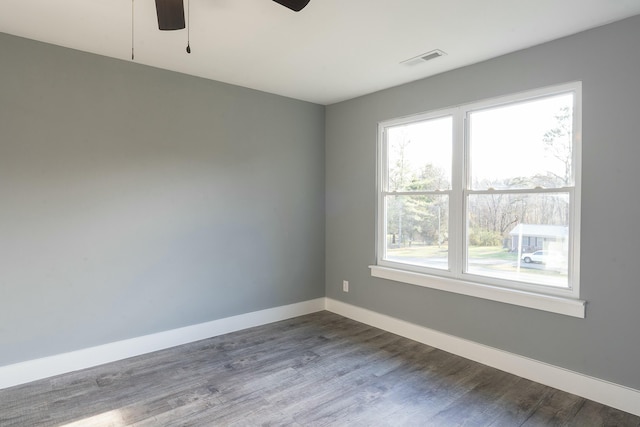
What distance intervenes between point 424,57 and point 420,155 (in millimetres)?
990

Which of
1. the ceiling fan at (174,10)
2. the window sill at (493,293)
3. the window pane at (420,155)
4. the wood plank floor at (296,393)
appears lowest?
the wood plank floor at (296,393)

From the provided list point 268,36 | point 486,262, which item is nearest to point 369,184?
point 486,262

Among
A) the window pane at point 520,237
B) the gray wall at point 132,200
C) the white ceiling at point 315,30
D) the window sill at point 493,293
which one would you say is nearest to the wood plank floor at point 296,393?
the gray wall at point 132,200

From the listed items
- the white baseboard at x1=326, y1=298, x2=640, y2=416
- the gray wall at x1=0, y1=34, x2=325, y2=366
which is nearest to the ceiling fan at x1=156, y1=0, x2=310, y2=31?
the gray wall at x1=0, y1=34, x2=325, y2=366

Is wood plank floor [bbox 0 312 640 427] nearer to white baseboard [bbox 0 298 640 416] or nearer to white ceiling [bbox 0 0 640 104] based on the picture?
white baseboard [bbox 0 298 640 416]

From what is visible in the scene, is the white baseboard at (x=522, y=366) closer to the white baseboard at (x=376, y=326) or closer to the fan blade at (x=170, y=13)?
the white baseboard at (x=376, y=326)

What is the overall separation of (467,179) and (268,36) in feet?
6.85

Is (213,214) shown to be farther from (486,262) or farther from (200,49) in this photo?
(486,262)

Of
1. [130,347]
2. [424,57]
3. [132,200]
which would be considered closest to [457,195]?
[424,57]

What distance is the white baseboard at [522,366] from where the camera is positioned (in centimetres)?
237

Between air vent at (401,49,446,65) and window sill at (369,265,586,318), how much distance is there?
6.45 ft

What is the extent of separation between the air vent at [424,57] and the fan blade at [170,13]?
1.90 meters

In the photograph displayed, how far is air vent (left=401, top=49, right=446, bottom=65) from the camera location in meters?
2.86

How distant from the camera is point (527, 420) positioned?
227 cm
